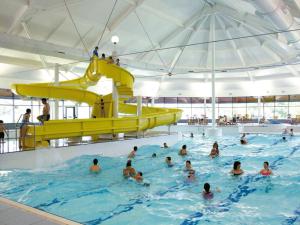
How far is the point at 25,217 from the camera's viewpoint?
12.4 ft

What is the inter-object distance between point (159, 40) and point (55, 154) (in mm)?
12096

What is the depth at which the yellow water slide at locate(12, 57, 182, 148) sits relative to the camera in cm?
1034

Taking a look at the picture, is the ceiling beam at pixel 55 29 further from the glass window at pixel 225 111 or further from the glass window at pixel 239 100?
the glass window at pixel 225 111

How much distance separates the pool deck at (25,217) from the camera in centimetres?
360

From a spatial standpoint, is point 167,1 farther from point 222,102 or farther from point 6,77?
point 222,102

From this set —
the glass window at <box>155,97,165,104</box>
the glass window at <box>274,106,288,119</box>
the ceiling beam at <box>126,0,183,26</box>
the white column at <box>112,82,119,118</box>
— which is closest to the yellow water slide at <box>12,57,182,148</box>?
the white column at <box>112,82,119,118</box>

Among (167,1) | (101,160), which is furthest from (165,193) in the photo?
(167,1)

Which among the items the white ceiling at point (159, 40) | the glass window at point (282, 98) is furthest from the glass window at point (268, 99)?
the white ceiling at point (159, 40)

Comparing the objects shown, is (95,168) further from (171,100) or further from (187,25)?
(171,100)

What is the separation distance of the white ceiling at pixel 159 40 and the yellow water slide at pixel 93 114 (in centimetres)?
139

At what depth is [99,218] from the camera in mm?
5730

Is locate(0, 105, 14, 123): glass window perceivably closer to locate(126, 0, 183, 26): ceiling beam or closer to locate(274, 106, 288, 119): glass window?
locate(126, 0, 183, 26): ceiling beam

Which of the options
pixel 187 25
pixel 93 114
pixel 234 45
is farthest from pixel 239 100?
pixel 93 114

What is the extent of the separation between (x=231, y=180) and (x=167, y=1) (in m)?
10.3
